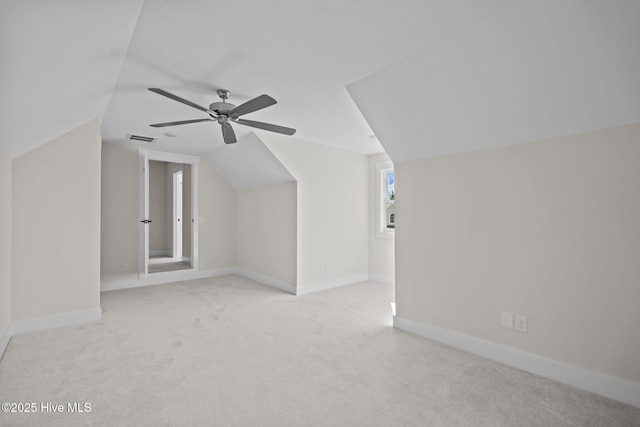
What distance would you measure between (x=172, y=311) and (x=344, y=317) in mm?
2194

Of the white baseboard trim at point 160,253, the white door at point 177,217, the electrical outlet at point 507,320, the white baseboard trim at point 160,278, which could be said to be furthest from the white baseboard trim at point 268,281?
the electrical outlet at point 507,320

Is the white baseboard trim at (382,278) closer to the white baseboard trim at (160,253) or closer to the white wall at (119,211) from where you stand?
the white wall at (119,211)

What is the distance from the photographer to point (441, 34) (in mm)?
1914

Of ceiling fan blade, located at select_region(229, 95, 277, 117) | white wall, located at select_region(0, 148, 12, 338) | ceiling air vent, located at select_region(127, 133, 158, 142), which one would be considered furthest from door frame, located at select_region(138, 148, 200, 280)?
ceiling fan blade, located at select_region(229, 95, 277, 117)

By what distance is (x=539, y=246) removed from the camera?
2299mm

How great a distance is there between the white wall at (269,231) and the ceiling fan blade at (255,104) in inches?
87.7

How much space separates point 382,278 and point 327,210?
5.45 feet

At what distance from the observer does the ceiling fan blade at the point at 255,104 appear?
2.25 m

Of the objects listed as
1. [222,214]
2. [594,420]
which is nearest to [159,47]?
[594,420]

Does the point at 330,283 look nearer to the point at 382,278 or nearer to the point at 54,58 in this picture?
the point at 382,278

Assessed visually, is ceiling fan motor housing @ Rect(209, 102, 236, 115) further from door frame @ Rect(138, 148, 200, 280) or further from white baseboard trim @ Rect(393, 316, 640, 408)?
door frame @ Rect(138, 148, 200, 280)

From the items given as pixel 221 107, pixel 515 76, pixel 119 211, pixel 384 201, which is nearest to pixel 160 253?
pixel 119 211

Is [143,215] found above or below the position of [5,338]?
above

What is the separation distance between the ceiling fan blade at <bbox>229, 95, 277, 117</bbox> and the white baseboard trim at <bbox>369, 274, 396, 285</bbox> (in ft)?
12.9
